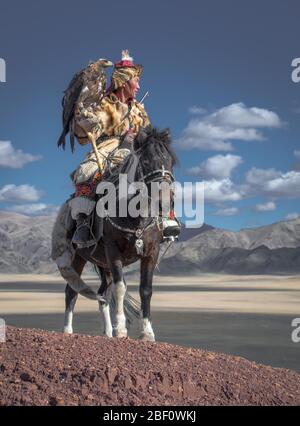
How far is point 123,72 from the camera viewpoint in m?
10.5

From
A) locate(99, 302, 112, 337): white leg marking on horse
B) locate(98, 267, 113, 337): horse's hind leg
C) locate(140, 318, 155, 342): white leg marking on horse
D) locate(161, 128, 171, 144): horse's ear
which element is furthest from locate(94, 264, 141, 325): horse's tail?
locate(161, 128, 171, 144): horse's ear

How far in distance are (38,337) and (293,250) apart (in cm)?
7061

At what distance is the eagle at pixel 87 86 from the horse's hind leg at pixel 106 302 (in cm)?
251

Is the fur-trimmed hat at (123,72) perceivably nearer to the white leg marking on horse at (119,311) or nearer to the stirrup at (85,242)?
the stirrup at (85,242)

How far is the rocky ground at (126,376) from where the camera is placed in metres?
6.26

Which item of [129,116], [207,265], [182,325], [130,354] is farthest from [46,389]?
[207,265]

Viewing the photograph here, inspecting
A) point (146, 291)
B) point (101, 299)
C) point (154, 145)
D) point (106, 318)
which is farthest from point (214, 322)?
point (154, 145)

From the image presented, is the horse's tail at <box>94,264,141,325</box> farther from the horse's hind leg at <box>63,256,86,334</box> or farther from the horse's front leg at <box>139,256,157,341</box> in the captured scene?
the horse's front leg at <box>139,256,157,341</box>

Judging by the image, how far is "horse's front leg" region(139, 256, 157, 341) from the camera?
8945mm

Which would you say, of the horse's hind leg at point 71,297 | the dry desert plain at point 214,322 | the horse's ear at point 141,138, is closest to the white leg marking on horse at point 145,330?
the horse's hind leg at point 71,297

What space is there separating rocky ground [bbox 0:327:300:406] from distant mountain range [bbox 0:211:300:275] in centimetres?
5618

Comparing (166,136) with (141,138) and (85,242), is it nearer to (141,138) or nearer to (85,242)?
(141,138)

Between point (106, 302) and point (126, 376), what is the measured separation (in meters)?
3.87

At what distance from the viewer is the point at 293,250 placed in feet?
249
